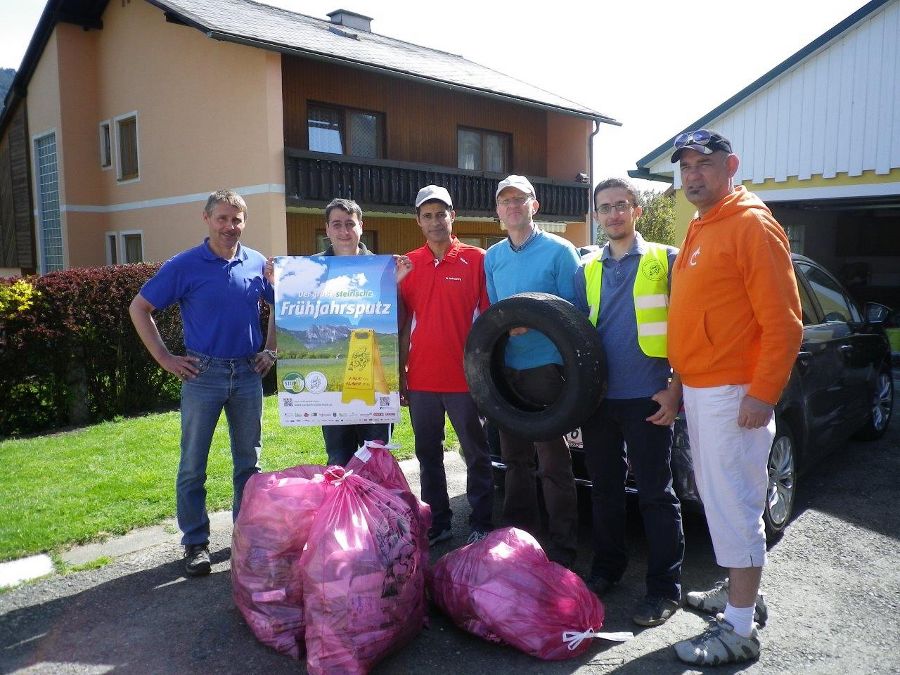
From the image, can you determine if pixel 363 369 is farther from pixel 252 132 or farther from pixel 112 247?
pixel 112 247

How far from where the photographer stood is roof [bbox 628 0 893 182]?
10016 millimetres

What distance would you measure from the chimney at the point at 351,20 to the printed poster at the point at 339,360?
18.6 m

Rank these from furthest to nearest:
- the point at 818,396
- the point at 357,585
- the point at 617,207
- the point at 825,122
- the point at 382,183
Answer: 1. the point at 382,183
2. the point at 825,122
3. the point at 818,396
4. the point at 617,207
5. the point at 357,585

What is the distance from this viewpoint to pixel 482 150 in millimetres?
18953

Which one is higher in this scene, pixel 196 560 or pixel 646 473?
pixel 646 473

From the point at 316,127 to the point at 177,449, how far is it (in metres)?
10.9

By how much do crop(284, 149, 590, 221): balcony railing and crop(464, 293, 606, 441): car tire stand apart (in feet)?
36.1

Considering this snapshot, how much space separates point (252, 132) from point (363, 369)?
11.3 metres

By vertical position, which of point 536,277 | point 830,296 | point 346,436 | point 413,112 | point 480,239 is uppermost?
point 413,112

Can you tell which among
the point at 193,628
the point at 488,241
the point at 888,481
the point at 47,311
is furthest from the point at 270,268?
the point at 488,241

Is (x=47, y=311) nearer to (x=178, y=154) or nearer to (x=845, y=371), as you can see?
(x=845, y=371)

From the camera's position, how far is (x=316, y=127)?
616 inches

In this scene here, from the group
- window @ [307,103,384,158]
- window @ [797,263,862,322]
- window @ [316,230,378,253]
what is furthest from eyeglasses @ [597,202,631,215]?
window @ [316,230,378,253]

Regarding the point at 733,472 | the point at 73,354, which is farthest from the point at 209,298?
the point at 73,354
